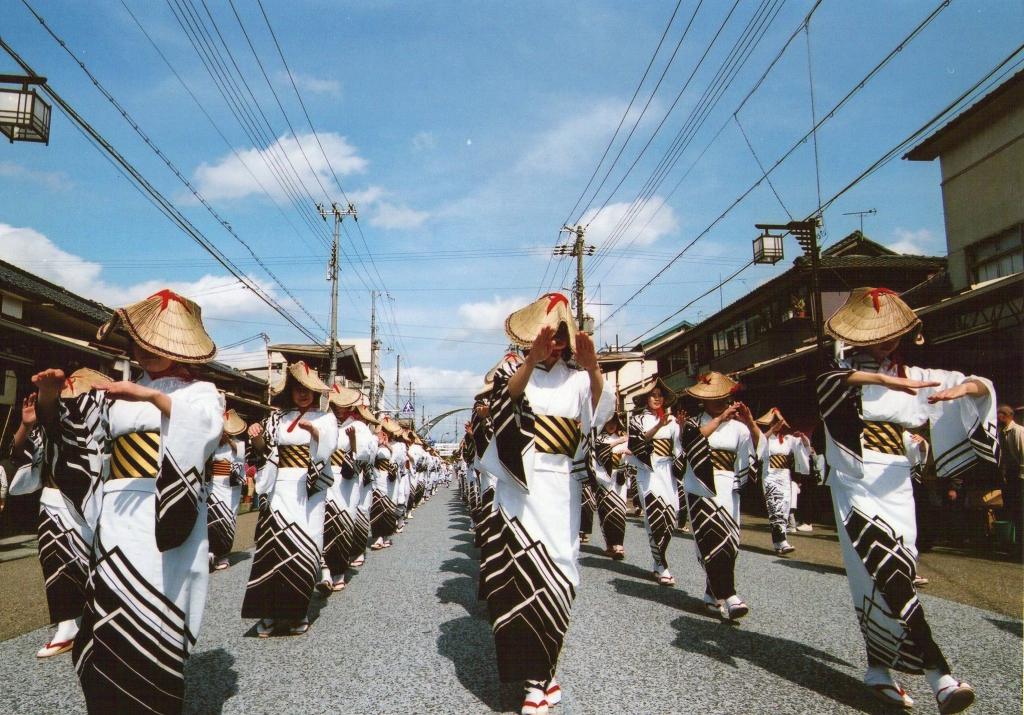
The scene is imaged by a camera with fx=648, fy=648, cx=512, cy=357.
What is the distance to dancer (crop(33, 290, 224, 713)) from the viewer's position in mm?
2668

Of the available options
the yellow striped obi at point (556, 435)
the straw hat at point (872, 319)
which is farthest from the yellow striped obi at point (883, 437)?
the yellow striped obi at point (556, 435)

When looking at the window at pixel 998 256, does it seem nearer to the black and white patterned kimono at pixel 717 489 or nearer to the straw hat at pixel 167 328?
the black and white patterned kimono at pixel 717 489

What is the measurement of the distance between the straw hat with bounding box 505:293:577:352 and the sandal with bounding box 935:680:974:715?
2408 millimetres

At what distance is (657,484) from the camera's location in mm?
7227

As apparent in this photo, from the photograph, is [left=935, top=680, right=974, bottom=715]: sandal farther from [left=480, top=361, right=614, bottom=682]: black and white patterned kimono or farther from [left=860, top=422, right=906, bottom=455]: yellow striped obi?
[left=480, top=361, right=614, bottom=682]: black and white patterned kimono

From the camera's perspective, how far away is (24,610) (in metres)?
5.72

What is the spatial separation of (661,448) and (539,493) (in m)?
4.13

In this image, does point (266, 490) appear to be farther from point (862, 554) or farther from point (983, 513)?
point (983, 513)

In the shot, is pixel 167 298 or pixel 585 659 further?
pixel 585 659

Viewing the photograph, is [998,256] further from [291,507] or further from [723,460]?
[291,507]

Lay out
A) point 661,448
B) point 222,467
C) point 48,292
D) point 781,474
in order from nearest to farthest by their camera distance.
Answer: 1. point 661,448
2. point 222,467
3. point 781,474
4. point 48,292

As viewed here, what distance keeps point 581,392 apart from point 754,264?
39.9 ft

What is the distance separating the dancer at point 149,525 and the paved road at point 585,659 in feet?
2.48

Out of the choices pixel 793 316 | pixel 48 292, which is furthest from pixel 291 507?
pixel 793 316
